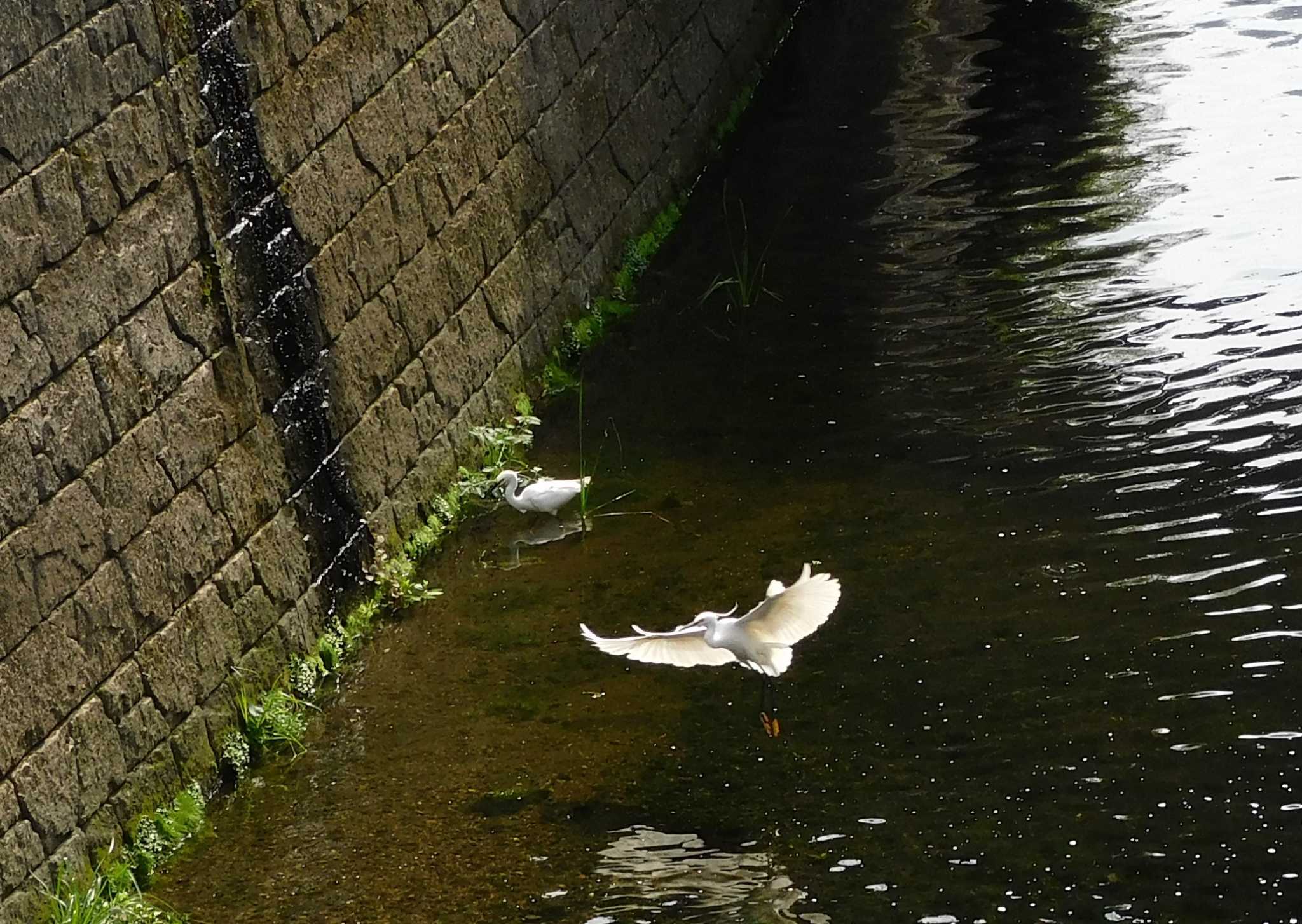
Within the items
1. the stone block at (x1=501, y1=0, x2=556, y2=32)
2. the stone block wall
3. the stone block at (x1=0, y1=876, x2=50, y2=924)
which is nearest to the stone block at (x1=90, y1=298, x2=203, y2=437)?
the stone block wall

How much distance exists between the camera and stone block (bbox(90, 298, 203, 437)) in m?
5.76

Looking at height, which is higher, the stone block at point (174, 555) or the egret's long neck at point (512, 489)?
the stone block at point (174, 555)

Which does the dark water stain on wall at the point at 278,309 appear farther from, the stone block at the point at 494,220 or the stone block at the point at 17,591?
the stone block at the point at 494,220

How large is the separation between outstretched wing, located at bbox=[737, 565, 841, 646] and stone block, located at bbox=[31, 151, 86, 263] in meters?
2.35

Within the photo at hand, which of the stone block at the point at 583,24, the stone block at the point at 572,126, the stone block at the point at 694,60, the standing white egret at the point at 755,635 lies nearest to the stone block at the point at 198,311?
the standing white egret at the point at 755,635

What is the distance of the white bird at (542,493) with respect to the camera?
742cm

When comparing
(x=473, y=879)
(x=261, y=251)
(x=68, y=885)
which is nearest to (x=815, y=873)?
(x=473, y=879)

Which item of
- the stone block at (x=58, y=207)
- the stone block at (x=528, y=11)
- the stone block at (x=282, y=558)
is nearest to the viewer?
the stone block at (x=58, y=207)

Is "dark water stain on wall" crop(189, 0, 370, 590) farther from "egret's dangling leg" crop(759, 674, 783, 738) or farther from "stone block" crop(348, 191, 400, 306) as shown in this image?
"egret's dangling leg" crop(759, 674, 783, 738)

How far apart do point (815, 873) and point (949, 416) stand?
3.19 m

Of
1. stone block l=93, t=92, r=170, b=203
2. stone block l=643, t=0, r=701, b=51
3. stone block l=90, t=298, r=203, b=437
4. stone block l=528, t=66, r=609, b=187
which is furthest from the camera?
stone block l=643, t=0, r=701, b=51

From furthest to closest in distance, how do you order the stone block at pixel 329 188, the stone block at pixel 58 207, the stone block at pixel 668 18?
the stone block at pixel 668 18 → the stone block at pixel 329 188 → the stone block at pixel 58 207

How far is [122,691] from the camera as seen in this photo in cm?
568

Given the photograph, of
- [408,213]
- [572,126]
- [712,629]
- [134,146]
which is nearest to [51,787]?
[712,629]
